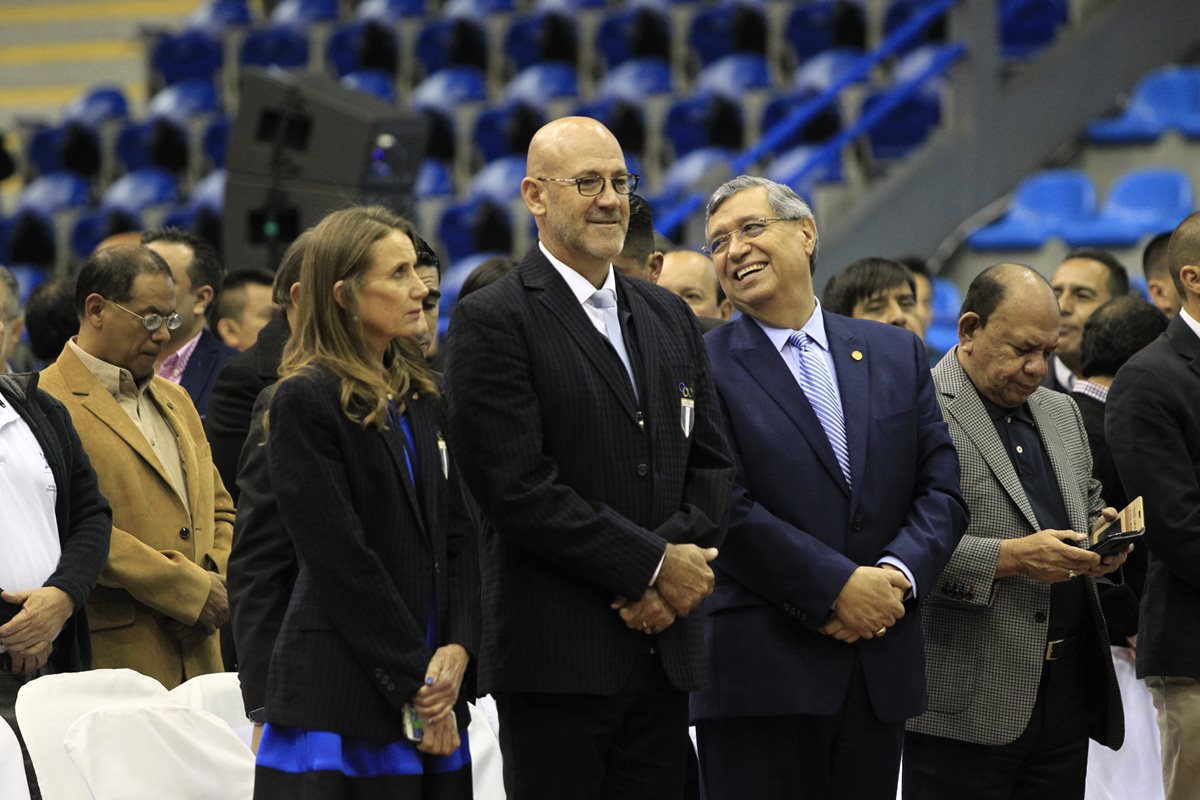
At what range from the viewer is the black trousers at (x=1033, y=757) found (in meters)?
3.67

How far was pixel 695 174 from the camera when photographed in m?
9.66

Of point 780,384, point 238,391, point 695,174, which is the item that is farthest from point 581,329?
point 695,174

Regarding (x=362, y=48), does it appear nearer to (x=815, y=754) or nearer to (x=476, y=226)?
(x=476, y=226)

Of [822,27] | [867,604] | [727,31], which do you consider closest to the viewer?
[867,604]

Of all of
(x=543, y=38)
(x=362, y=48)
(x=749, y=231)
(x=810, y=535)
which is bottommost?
(x=810, y=535)

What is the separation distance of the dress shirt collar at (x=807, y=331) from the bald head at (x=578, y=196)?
0.50 metres

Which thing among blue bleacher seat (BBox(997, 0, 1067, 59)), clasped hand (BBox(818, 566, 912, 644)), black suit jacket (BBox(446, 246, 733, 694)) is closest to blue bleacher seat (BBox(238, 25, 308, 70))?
blue bleacher seat (BBox(997, 0, 1067, 59))

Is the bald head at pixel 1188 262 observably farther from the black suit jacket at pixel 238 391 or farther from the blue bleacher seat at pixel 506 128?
the blue bleacher seat at pixel 506 128

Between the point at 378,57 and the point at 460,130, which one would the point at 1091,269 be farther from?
the point at 378,57

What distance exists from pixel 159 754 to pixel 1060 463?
6.64ft

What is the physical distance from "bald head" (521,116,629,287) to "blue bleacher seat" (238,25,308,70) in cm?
920

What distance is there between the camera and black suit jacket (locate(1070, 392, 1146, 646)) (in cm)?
431

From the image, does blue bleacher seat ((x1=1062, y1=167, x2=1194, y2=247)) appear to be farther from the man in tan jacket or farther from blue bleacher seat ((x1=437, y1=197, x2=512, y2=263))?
the man in tan jacket

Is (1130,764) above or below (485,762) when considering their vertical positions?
below
